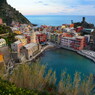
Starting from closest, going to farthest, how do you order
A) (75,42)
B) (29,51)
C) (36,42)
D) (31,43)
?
(29,51) → (31,43) → (75,42) → (36,42)

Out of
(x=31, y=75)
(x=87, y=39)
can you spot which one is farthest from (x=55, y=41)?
Answer: (x=31, y=75)

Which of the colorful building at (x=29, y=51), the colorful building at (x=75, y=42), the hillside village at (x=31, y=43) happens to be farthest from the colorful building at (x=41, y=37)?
the colorful building at (x=29, y=51)

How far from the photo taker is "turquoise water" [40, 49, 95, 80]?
33.4 ft

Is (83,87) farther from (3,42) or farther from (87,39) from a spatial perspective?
(87,39)

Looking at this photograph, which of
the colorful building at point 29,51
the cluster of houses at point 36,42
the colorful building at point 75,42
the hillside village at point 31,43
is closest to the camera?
the hillside village at point 31,43

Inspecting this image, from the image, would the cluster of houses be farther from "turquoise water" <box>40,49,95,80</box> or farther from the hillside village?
"turquoise water" <box>40,49,95,80</box>

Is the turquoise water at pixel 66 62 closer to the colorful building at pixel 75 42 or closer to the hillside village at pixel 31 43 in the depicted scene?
the colorful building at pixel 75 42

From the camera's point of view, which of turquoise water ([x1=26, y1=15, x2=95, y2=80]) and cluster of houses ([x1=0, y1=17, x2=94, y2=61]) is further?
cluster of houses ([x1=0, y1=17, x2=94, y2=61])

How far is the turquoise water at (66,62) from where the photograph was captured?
33.4 feet

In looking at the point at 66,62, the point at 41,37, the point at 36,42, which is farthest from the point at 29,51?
the point at 41,37

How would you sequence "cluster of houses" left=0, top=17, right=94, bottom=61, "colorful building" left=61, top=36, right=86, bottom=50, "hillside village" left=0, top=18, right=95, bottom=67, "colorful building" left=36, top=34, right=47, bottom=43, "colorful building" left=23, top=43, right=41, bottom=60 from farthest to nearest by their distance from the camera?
"colorful building" left=36, top=34, right=47, bottom=43 → "colorful building" left=61, top=36, right=86, bottom=50 → "colorful building" left=23, top=43, right=41, bottom=60 → "cluster of houses" left=0, top=17, right=94, bottom=61 → "hillside village" left=0, top=18, right=95, bottom=67

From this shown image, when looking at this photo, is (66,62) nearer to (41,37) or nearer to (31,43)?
(31,43)

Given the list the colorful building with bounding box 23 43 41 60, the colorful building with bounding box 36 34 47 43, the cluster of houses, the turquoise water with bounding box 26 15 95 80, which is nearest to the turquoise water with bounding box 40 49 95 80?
the turquoise water with bounding box 26 15 95 80

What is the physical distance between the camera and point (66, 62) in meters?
11.9
